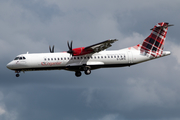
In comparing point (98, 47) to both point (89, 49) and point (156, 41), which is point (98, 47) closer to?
point (89, 49)

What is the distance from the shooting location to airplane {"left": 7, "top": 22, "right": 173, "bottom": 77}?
39.7 metres

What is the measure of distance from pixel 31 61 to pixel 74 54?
5795 millimetres

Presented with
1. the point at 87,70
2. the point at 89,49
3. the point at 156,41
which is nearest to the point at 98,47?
the point at 89,49

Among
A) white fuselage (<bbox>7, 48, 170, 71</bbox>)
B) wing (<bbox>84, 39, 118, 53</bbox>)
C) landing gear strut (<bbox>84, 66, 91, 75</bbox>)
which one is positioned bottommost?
landing gear strut (<bbox>84, 66, 91, 75</bbox>)

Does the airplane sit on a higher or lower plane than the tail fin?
lower

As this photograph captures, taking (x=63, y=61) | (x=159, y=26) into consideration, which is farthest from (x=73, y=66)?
(x=159, y=26)

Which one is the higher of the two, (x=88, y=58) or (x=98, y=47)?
(x=98, y=47)

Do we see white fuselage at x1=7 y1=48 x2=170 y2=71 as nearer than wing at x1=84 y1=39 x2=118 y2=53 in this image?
No

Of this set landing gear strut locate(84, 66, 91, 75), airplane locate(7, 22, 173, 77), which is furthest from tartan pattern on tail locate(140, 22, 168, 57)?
landing gear strut locate(84, 66, 91, 75)

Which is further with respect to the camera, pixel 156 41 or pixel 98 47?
pixel 156 41

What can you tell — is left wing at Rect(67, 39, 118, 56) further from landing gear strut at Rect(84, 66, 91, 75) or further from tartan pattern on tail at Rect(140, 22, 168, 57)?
tartan pattern on tail at Rect(140, 22, 168, 57)

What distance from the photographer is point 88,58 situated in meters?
40.8

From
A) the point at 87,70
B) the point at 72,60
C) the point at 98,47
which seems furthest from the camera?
the point at 87,70

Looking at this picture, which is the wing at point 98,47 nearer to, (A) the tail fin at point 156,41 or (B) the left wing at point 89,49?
(B) the left wing at point 89,49
